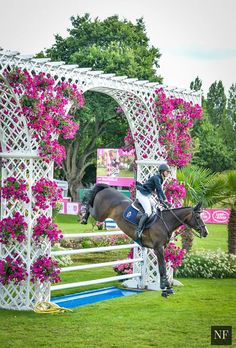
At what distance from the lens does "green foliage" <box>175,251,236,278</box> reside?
1600 centimetres

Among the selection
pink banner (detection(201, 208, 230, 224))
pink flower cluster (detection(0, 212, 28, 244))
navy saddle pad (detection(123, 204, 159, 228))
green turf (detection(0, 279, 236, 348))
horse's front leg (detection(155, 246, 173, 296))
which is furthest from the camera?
pink banner (detection(201, 208, 230, 224))

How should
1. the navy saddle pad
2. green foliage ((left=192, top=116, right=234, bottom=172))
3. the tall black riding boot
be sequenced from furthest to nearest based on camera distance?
green foliage ((left=192, top=116, right=234, bottom=172)) → the navy saddle pad → the tall black riding boot

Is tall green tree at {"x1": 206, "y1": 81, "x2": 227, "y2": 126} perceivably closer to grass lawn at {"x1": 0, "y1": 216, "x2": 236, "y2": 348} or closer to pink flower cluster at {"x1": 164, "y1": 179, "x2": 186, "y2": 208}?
pink flower cluster at {"x1": 164, "y1": 179, "x2": 186, "y2": 208}

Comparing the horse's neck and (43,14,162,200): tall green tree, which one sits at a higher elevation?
(43,14,162,200): tall green tree

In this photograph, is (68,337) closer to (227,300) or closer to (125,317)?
(125,317)

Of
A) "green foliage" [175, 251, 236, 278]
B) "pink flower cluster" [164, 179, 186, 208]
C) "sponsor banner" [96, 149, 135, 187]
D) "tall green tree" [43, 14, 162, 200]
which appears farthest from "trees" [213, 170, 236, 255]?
"sponsor banner" [96, 149, 135, 187]

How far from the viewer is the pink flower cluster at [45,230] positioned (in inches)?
434

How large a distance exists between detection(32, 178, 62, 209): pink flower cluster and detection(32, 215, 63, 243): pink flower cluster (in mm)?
212

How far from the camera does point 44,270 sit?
11.0m

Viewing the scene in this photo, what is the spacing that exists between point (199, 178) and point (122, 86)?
15.3 ft

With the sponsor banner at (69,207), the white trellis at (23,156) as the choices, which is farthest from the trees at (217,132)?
the white trellis at (23,156)

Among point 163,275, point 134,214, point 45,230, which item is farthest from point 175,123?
point 163,275

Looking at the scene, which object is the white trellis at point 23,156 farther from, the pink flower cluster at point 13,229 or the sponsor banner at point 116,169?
the sponsor banner at point 116,169

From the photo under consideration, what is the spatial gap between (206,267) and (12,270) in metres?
6.43
